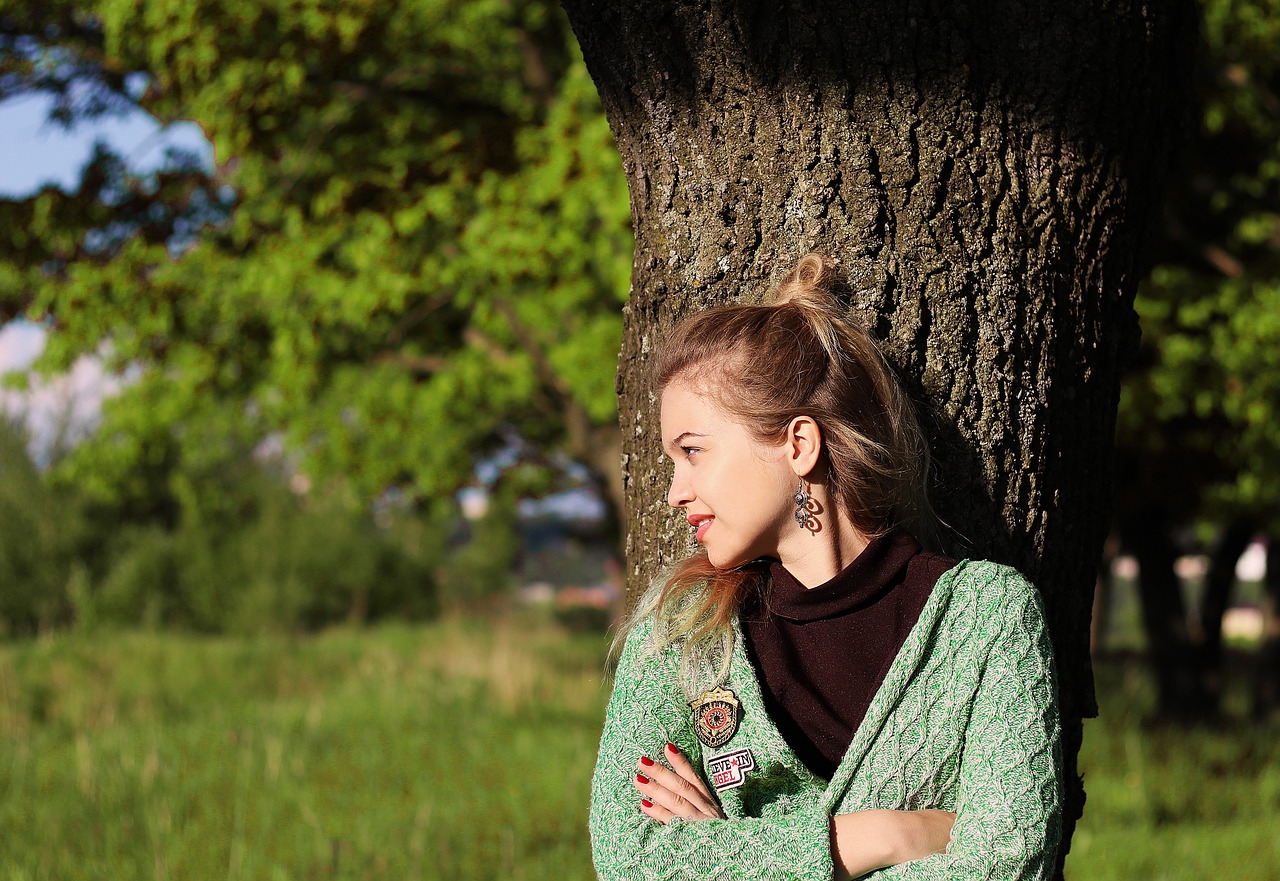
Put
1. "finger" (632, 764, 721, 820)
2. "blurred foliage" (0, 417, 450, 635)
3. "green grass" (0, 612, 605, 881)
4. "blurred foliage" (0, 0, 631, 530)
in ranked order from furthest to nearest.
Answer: "blurred foliage" (0, 417, 450, 635) → "blurred foliage" (0, 0, 631, 530) → "green grass" (0, 612, 605, 881) → "finger" (632, 764, 721, 820)

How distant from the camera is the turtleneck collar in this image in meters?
1.78

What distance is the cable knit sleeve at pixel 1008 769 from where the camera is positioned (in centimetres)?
163

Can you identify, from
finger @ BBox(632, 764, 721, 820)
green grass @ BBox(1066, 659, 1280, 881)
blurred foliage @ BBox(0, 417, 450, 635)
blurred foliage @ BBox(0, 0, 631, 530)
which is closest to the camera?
finger @ BBox(632, 764, 721, 820)

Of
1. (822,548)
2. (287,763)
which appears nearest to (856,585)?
(822,548)

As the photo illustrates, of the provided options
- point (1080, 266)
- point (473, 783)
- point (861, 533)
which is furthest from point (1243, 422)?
point (861, 533)

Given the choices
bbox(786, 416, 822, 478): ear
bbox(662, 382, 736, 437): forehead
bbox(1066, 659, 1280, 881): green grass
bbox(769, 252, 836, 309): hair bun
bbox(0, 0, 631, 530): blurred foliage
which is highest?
bbox(0, 0, 631, 530): blurred foliage

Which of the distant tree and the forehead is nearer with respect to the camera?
the forehead

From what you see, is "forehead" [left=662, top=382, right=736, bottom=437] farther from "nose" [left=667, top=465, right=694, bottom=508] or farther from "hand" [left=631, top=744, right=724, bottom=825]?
"hand" [left=631, top=744, right=724, bottom=825]

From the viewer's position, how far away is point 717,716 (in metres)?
1.83

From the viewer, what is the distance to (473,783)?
696cm

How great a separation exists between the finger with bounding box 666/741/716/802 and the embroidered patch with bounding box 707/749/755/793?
0.9 inches

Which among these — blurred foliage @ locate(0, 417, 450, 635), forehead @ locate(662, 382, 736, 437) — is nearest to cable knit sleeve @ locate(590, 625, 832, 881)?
forehead @ locate(662, 382, 736, 437)

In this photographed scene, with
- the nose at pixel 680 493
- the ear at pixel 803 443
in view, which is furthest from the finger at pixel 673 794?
the ear at pixel 803 443

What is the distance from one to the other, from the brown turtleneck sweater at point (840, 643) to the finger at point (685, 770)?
15cm
